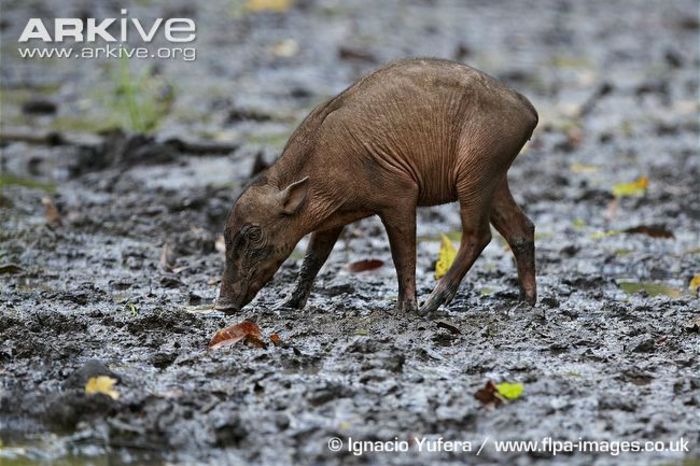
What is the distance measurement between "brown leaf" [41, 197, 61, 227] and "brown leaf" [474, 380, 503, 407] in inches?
181

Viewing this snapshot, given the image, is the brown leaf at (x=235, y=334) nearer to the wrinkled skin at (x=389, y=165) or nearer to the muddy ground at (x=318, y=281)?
the muddy ground at (x=318, y=281)

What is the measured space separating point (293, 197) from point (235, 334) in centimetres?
86

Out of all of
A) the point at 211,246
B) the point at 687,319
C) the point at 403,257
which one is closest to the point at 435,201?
the point at 403,257

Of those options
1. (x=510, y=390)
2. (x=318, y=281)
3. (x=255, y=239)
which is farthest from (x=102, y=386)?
(x=318, y=281)

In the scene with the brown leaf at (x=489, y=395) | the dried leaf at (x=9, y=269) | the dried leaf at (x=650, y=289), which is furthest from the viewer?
the dried leaf at (x=9, y=269)

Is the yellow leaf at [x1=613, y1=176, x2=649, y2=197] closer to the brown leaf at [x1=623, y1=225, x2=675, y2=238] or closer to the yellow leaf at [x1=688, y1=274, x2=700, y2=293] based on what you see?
the brown leaf at [x1=623, y1=225, x2=675, y2=238]

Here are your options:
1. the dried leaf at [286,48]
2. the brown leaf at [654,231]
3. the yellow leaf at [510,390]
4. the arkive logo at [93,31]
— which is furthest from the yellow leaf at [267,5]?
the yellow leaf at [510,390]

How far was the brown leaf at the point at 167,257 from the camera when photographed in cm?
837

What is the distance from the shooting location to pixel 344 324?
6.90 m

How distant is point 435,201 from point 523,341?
1095 millimetres

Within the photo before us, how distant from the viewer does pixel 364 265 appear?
8.48 m

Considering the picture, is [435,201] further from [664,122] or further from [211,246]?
[664,122]

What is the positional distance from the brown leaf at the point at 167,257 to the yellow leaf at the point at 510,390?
125 inches

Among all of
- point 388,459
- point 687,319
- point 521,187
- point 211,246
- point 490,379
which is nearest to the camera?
point 388,459
